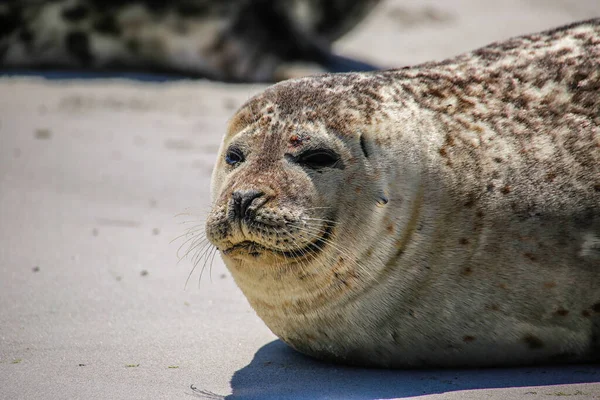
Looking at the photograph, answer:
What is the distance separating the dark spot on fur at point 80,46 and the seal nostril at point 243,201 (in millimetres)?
6919

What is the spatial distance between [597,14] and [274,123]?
1025 cm

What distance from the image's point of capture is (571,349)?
10.6 feet

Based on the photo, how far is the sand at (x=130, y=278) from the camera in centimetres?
312

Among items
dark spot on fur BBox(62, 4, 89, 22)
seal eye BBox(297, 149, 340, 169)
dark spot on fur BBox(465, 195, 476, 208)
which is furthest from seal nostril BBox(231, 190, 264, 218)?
dark spot on fur BBox(62, 4, 89, 22)

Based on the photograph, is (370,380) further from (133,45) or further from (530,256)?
(133,45)

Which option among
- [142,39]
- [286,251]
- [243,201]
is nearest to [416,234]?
[286,251]

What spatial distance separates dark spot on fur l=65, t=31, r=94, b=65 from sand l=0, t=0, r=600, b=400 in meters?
0.52

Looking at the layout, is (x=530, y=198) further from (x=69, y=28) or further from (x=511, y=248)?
(x=69, y=28)

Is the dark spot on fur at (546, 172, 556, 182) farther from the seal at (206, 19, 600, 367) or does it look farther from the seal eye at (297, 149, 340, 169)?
the seal eye at (297, 149, 340, 169)

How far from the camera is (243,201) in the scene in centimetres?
309

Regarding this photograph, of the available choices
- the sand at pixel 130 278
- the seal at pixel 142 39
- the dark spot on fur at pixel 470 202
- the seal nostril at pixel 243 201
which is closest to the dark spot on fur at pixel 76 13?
the seal at pixel 142 39

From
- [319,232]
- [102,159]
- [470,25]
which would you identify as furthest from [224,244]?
[470,25]

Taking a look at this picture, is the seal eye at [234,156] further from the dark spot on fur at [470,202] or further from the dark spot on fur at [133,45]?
the dark spot on fur at [133,45]

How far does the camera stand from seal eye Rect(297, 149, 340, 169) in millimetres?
3275
